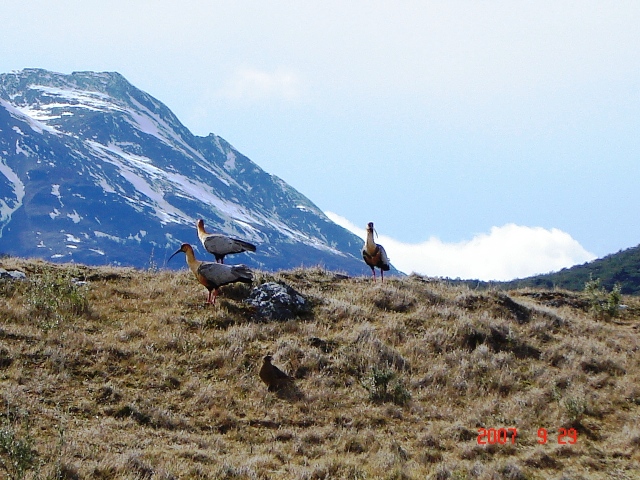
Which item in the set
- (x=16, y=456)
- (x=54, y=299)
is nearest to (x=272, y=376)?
(x=16, y=456)

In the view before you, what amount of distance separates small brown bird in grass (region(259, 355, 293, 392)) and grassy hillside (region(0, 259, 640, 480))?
24 centimetres

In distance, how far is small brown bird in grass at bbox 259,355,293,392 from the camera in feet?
35.9

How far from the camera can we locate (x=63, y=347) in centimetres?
1071

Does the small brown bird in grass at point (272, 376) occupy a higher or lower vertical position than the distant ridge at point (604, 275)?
lower

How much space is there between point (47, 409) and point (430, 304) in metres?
10.6

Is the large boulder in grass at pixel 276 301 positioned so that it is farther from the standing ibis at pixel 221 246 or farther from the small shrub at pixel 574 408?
the small shrub at pixel 574 408

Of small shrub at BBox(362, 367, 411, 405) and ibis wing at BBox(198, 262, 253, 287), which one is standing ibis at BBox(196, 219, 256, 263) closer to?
ibis wing at BBox(198, 262, 253, 287)

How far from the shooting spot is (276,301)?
14.4 metres

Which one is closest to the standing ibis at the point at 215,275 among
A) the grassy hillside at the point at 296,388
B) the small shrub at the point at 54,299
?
the grassy hillside at the point at 296,388

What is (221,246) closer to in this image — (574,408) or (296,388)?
(296,388)
